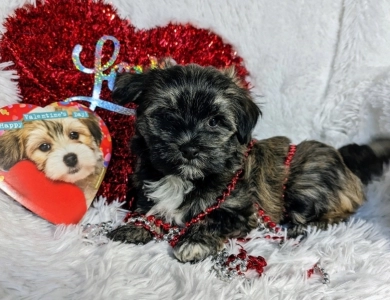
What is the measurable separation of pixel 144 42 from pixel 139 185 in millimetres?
732

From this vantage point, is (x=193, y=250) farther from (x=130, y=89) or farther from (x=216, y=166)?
(x=130, y=89)

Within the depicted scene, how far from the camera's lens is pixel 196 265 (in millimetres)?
1655

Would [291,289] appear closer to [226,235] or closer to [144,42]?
[226,235]

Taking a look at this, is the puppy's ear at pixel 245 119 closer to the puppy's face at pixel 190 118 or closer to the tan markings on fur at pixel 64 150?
the puppy's face at pixel 190 118

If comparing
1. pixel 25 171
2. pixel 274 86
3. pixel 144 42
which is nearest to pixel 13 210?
pixel 25 171

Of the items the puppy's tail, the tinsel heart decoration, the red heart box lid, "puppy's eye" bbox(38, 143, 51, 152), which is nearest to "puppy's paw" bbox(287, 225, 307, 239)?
the puppy's tail

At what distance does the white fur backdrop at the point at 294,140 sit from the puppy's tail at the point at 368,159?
117 mm

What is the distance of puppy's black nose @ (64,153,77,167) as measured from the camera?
6.34ft

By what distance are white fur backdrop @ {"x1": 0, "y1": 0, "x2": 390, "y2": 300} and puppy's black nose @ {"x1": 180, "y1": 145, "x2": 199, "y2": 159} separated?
0.39 meters

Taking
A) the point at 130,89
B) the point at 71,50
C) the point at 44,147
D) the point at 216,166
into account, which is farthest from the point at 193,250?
the point at 71,50

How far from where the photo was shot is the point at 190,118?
1676 mm

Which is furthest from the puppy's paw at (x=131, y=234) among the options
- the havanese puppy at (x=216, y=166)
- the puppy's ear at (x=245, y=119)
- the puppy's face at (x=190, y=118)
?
the puppy's ear at (x=245, y=119)

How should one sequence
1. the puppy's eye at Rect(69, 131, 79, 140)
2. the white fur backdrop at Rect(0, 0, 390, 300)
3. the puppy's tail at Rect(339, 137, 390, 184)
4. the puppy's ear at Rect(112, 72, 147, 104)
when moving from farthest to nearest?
the puppy's tail at Rect(339, 137, 390, 184) < the puppy's eye at Rect(69, 131, 79, 140) < the puppy's ear at Rect(112, 72, 147, 104) < the white fur backdrop at Rect(0, 0, 390, 300)

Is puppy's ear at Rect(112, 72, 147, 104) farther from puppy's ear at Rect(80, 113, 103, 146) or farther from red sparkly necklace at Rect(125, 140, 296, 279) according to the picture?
red sparkly necklace at Rect(125, 140, 296, 279)
